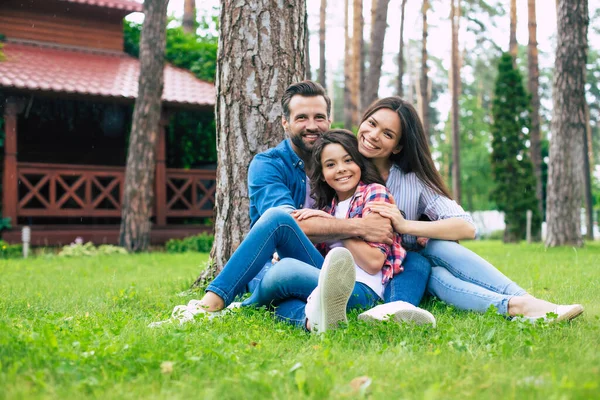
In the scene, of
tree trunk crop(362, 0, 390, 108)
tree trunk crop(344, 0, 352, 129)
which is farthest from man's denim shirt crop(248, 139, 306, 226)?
tree trunk crop(344, 0, 352, 129)

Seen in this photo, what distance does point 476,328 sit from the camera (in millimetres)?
3566

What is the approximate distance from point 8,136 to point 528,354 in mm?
12033

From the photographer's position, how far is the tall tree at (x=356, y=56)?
21625mm

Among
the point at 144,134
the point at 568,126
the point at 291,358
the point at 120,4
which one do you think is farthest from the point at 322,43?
the point at 291,358

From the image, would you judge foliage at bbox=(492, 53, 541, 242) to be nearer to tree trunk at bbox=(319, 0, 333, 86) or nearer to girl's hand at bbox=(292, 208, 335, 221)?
tree trunk at bbox=(319, 0, 333, 86)

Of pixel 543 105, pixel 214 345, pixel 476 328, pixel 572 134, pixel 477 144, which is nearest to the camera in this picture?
pixel 214 345

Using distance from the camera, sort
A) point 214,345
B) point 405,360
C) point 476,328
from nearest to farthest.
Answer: point 405,360 → point 214,345 → point 476,328

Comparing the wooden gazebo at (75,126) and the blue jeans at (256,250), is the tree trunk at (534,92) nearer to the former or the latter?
the wooden gazebo at (75,126)

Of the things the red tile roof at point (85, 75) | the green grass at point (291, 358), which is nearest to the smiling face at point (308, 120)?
the green grass at point (291, 358)

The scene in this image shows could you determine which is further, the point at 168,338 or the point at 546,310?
the point at 546,310

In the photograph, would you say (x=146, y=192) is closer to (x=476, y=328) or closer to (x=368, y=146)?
(x=368, y=146)

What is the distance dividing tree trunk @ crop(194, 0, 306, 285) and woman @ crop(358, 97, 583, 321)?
1212 millimetres

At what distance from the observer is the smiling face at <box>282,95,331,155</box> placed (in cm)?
465

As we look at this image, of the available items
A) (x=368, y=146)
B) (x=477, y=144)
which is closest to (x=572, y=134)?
(x=368, y=146)
